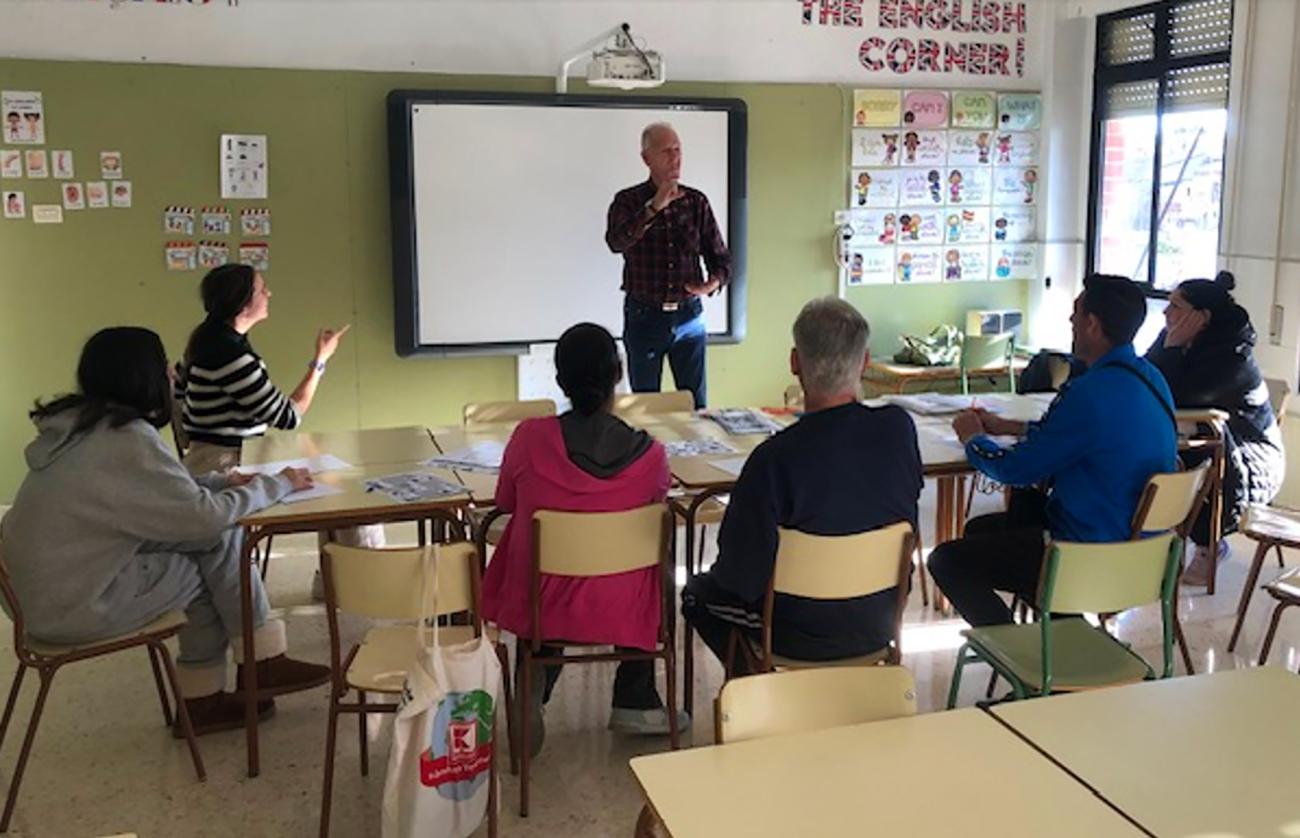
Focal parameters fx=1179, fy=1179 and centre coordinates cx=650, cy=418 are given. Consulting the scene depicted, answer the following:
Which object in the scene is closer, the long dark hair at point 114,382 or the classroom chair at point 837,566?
the classroom chair at point 837,566

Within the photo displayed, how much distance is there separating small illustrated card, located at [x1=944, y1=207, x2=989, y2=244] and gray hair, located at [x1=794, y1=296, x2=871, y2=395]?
4.43 meters

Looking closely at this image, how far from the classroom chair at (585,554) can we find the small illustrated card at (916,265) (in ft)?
14.1

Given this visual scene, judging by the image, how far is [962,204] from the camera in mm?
6977

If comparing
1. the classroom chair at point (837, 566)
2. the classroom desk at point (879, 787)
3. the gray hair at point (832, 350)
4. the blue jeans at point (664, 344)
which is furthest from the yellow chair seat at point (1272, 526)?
the classroom desk at point (879, 787)

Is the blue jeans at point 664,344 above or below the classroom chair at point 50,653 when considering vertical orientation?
above

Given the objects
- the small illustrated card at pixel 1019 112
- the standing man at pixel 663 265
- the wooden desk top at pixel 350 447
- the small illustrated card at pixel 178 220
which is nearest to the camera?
the wooden desk top at pixel 350 447

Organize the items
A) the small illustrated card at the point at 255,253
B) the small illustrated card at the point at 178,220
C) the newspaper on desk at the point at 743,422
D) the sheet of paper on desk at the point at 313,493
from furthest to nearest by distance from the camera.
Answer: the small illustrated card at the point at 255,253
the small illustrated card at the point at 178,220
the newspaper on desk at the point at 743,422
the sheet of paper on desk at the point at 313,493

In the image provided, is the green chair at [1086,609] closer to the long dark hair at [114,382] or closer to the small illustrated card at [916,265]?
the long dark hair at [114,382]

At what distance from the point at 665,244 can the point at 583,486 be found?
95.1 inches

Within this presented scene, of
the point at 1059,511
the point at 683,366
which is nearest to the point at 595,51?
the point at 683,366

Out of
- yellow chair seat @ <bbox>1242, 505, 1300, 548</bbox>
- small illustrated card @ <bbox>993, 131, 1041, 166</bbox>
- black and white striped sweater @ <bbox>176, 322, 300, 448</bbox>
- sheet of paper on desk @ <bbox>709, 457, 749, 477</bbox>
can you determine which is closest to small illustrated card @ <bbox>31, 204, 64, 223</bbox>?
black and white striped sweater @ <bbox>176, 322, 300, 448</bbox>

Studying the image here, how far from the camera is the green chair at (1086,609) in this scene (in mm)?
2697

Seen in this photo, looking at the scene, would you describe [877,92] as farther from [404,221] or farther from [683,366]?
[404,221]

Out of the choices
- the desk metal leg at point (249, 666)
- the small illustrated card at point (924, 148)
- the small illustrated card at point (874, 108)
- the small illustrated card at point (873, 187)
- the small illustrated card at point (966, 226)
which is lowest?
the desk metal leg at point (249, 666)
